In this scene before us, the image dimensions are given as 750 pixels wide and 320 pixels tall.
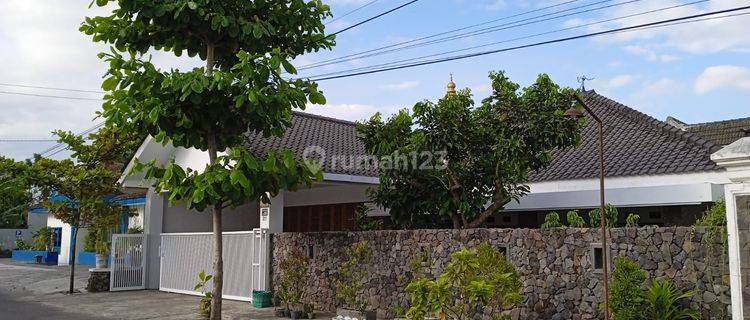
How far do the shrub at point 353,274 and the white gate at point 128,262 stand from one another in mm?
7945

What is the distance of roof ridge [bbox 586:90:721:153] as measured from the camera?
14.0 metres

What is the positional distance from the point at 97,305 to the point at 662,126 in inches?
566

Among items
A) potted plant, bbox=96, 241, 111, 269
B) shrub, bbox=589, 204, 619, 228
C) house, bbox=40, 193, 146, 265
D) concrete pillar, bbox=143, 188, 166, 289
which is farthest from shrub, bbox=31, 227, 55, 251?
shrub, bbox=589, 204, 619, 228

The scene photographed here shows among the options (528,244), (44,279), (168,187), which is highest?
(168,187)

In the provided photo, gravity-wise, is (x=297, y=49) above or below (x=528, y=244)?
above

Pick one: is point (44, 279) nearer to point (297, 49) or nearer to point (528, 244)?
point (297, 49)

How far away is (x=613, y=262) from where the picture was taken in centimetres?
879

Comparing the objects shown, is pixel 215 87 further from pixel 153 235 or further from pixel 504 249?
pixel 153 235

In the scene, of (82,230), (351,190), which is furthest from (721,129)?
(82,230)

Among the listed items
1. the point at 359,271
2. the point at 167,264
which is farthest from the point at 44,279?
the point at 359,271

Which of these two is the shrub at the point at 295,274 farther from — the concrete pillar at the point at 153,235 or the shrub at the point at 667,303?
the shrub at the point at 667,303

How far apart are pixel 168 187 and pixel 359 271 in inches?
165

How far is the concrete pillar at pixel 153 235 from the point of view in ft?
58.1

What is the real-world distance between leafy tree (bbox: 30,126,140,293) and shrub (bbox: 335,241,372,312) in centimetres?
765
